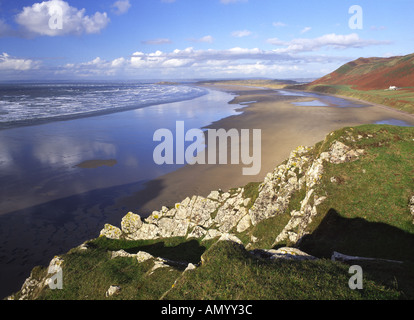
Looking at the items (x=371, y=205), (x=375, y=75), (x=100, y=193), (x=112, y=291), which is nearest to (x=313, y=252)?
(x=371, y=205)

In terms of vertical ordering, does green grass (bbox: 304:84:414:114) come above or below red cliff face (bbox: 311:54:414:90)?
below

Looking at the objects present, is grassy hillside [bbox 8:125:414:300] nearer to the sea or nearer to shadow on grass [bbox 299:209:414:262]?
shadow on grass [bbox 299:209:414:262]

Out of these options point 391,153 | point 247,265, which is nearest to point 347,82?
point 391,153

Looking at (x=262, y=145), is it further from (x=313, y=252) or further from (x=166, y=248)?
(x=313, y=252)

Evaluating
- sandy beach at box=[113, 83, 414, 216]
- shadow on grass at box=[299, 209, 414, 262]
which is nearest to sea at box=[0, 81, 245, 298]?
sandy beach at box=[113, 83, 414, 216]

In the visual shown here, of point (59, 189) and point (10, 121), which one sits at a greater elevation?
point (10, 121)

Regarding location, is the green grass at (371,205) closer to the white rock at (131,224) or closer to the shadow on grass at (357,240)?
the shadow on grass at (357,240)

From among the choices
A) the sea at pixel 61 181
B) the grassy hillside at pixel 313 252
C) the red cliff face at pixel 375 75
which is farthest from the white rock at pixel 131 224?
the red cliff face at pixel 375 75
